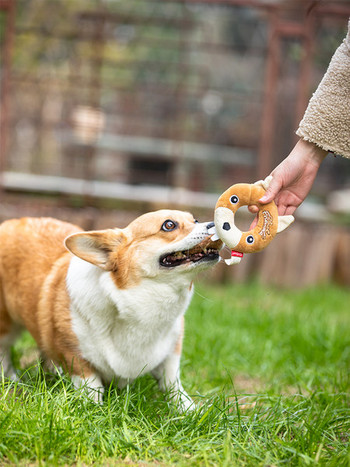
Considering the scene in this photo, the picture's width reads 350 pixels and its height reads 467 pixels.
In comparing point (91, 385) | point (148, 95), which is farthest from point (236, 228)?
point (148, 95)

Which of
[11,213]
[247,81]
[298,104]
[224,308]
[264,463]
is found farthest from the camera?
[247,81]

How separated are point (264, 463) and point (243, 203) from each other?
3.55 ft

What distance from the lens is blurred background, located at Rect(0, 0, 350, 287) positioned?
21.6 ft

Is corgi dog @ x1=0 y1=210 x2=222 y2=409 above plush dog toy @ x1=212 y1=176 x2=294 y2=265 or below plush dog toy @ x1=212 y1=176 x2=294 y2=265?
below

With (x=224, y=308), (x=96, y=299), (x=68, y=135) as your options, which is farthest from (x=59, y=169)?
(x=96, y=299)

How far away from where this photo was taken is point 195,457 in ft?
6.52

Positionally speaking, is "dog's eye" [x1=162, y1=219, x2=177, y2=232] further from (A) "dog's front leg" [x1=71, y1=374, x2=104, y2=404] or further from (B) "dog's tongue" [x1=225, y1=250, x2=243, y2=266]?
(A) "dog's front leg" [x1=71, y1=374, x2=104, y2=404]

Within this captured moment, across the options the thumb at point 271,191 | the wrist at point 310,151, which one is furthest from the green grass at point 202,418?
the wrist at point 310,151

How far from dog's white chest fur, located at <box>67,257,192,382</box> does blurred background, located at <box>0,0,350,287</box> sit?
354 cm

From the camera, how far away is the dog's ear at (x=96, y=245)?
248 centimetres

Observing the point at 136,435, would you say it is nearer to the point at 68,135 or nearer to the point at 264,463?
the point at 264,463

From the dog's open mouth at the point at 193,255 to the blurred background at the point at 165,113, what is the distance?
11.8ft

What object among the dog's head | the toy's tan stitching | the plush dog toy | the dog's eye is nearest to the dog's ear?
the dog's head

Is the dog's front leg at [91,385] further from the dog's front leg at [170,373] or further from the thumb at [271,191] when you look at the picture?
the thumb at [271,191]
